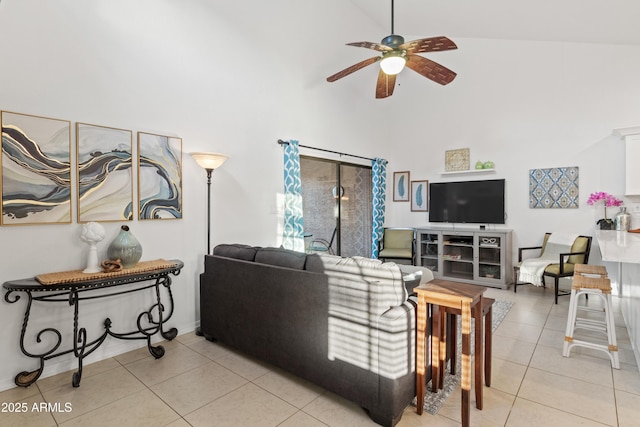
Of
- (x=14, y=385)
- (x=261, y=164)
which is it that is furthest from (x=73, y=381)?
(x=261, y=164)

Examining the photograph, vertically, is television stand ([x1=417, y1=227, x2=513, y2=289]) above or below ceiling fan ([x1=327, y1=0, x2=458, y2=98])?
below

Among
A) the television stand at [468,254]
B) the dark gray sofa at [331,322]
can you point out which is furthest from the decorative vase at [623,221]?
the dark gray sofa at [331,322]

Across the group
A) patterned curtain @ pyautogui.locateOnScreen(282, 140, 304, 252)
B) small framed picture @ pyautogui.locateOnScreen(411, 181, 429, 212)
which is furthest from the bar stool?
small framed picture @ pyautogui.locateOnScreen(411, 181, 429, 212)

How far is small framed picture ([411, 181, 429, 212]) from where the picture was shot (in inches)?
241

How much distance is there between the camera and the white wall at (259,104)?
8.26ft

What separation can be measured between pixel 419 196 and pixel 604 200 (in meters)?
2.65

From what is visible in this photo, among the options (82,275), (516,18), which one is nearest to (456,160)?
(516,18)

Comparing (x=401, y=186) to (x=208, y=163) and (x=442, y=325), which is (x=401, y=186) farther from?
(x=442, y=325)

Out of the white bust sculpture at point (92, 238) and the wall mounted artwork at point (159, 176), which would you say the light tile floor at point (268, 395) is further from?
the wall mounted artwork at point (159, 176)

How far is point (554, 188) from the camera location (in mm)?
4863

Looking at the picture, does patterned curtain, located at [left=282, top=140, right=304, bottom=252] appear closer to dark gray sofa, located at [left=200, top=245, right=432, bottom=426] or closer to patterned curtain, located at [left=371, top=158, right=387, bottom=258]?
dark gray sofa, located at [left=200, top=245, right=432, bottom=426]

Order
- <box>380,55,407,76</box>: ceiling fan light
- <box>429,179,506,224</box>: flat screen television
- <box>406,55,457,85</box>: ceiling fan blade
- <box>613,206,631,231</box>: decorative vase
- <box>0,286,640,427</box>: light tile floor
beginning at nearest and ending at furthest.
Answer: <box>0,286,640,427</box>: light tile floor
<box>380,55,407,76</box>: ceiling fan light
<box>406,55,457,85</box>: ceiling fan blade
<box>613,206,631,231</box>: decorative vase
<box>429,179,506,224</box>: flat screen television

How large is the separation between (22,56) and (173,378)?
2.62m

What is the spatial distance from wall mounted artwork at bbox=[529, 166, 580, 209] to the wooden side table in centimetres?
384
